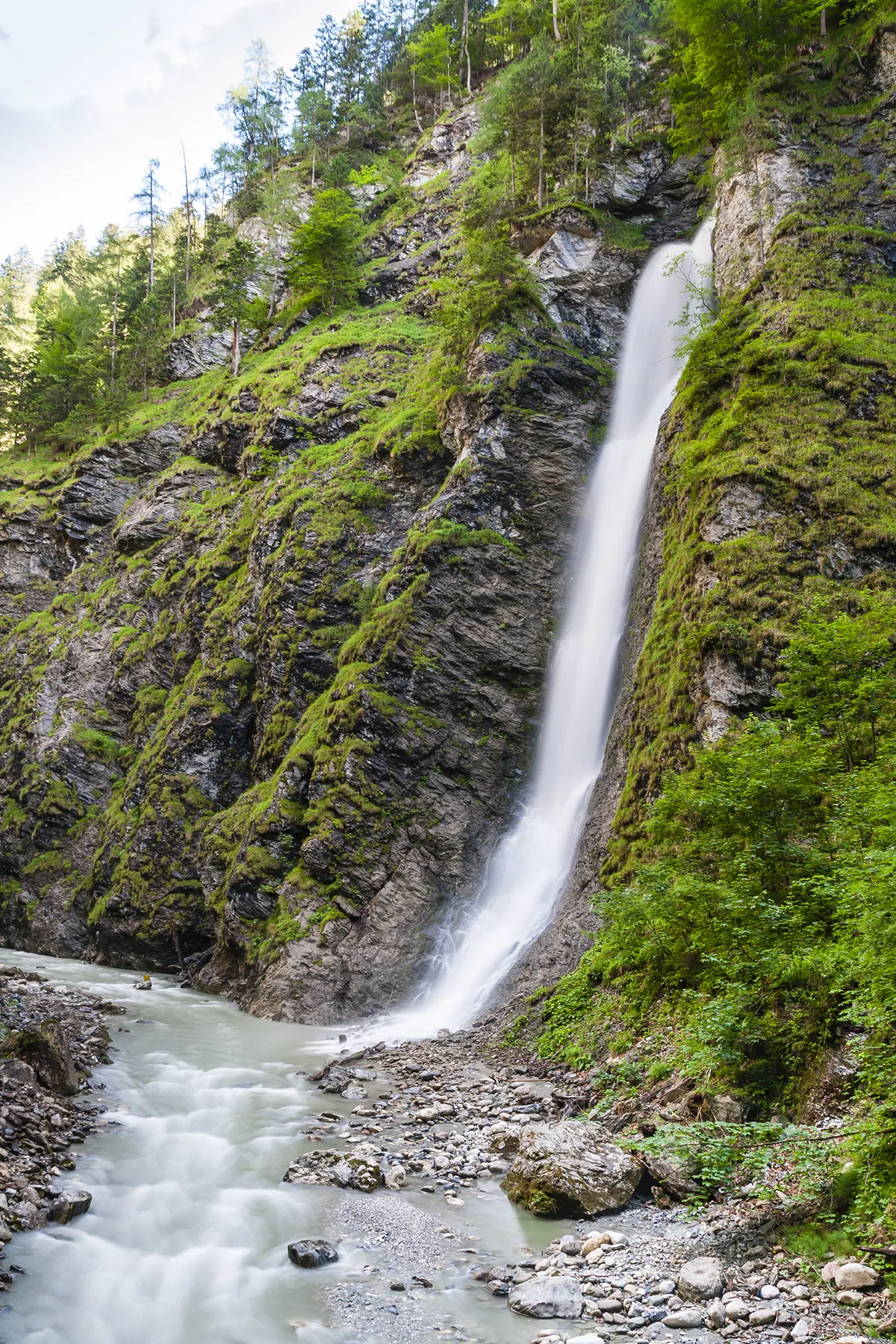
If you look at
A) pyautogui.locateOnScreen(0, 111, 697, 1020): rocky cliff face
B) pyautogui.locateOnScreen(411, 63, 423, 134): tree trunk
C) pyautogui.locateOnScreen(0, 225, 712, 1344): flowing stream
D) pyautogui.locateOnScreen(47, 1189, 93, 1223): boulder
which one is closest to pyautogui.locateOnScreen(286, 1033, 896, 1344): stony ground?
pyautogui.locateOnScreen(0, 225, 712, 1344): flowing stream

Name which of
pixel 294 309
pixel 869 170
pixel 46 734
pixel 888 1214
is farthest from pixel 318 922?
pixel 294 309

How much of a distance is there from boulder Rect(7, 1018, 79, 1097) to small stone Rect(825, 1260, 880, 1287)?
26.5ft

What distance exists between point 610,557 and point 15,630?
2623 cm

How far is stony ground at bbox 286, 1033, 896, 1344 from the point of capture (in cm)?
448

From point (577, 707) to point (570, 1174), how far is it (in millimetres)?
11642

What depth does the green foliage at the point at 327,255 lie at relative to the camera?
34.4 m

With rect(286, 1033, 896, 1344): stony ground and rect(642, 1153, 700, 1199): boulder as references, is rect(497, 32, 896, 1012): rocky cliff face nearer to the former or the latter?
rect(286, 1033, 896, 1344): stony ground

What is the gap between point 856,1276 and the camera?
14.5ft

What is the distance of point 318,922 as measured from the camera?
52.5ft

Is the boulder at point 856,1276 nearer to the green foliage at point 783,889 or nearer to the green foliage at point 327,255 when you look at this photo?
the green foliage at point 783,889

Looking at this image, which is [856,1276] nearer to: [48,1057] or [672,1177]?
[672,1177]

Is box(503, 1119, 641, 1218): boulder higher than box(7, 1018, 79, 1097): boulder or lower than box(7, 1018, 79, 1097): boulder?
higher

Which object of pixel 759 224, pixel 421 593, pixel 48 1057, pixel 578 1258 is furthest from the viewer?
pixel 421 593

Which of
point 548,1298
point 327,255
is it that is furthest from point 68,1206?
point 327,255
